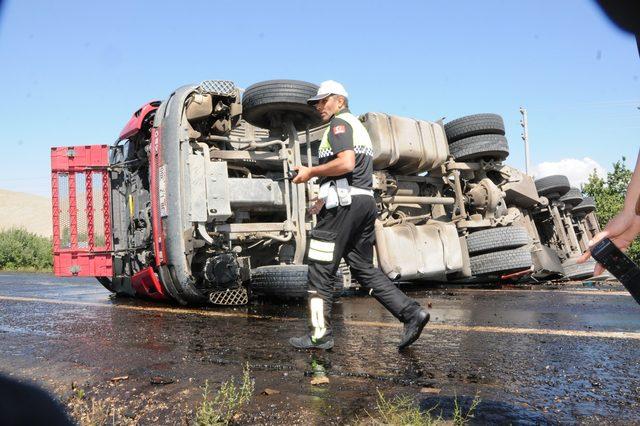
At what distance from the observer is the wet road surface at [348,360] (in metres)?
2.36

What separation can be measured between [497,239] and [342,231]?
4.49 meters

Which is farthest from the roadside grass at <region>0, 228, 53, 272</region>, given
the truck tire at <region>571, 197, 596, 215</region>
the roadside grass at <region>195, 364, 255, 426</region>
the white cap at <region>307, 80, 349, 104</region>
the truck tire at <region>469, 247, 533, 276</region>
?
the roadside grass at <region>195, 364, 255, 426</region>

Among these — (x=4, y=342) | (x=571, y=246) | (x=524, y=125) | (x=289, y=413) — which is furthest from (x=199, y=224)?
(x=524, y=125)

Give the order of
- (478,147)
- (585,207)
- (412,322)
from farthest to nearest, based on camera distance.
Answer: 1. (585,207)
2. (478,147)
3. (412,322)

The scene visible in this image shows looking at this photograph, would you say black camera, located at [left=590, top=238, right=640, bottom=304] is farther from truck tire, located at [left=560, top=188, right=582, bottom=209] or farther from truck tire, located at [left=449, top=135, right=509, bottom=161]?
truck tire, located at [left=560, top=188, right=582, bottom=209]

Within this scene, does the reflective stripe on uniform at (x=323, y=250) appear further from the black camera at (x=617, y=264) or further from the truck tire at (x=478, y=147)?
the truck tire at (x=478, y=147)

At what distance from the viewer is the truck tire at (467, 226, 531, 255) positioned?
7.56 metres

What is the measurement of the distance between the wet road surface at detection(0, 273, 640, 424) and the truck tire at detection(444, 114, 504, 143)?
298cm

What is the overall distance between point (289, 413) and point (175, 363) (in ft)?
4.03

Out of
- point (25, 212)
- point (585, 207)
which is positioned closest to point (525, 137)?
point (585, 207)

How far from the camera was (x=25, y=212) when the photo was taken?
7350cm

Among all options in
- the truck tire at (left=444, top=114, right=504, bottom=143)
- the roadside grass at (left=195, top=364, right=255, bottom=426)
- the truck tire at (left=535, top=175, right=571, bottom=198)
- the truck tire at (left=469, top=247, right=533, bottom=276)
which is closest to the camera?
the roadside grass at (left=195, top=364, right=255, bottom=426)

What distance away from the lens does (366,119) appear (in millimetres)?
6891

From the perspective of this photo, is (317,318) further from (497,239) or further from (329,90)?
(497,239)
